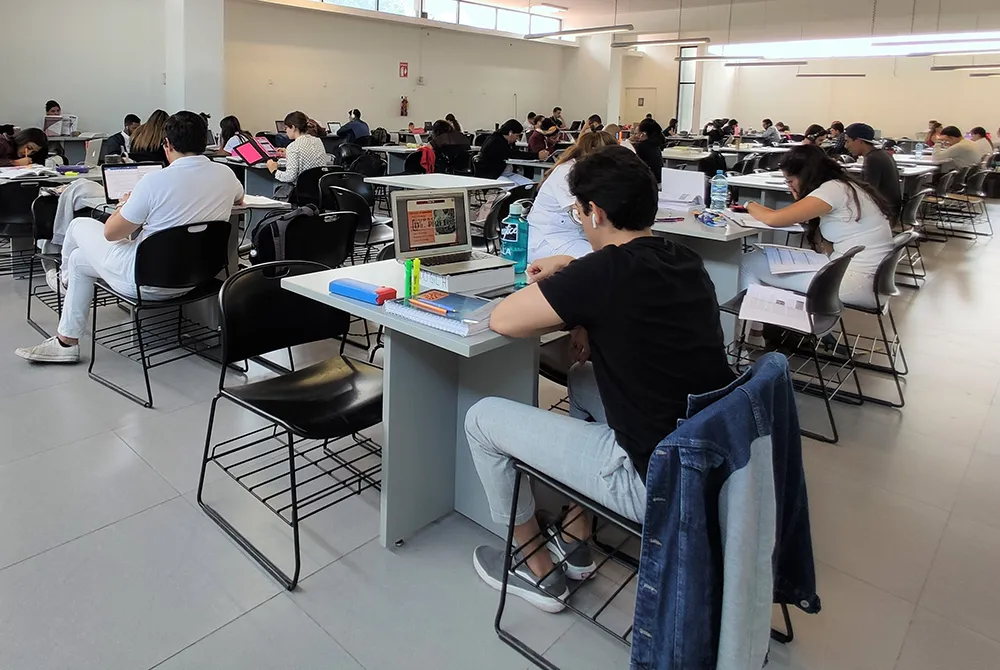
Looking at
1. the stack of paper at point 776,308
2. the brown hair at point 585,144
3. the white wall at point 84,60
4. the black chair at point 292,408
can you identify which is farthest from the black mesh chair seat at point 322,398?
the white wall at point 84,60

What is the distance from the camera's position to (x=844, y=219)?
3.16 m

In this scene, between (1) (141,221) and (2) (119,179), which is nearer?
(1) (141,221)

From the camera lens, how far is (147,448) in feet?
8.11

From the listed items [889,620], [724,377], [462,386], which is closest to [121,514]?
[462,386]

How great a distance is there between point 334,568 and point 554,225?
169 cm

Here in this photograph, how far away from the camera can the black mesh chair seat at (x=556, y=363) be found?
2139mm

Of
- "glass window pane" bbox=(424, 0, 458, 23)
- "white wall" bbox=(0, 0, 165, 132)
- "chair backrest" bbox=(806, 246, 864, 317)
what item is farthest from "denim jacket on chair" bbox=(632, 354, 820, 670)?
"glass window pane" bbox=(424, 0, 458, 23)

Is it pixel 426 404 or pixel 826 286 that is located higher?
pixel 826 286

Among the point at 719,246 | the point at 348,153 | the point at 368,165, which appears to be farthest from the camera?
the point at 348,153

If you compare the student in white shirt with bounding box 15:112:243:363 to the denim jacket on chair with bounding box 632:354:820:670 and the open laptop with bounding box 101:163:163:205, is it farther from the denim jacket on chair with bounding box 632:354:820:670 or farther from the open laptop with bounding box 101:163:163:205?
the denim jacket on chair with bounding box 632:354:820:670

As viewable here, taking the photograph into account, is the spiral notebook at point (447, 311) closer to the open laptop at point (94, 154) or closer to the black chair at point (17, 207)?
the black chair at point (17, 207)

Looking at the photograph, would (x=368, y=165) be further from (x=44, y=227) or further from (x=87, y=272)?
(x=87, y=272)

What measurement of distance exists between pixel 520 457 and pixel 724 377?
0.47 metres

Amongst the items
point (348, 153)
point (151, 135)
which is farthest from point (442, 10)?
point (151, 135)
